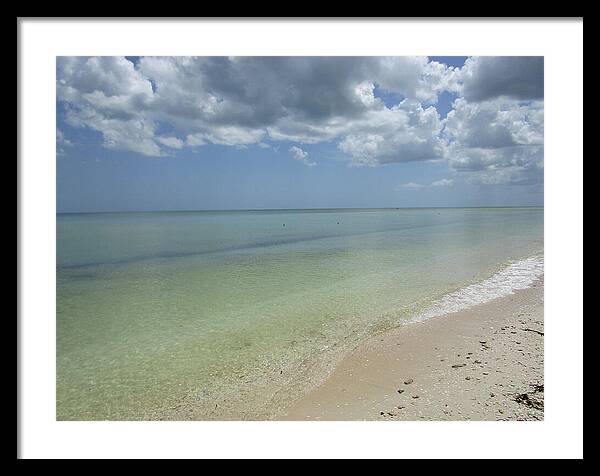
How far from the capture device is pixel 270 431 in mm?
2936

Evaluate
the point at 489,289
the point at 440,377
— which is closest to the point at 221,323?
the point at 440,377

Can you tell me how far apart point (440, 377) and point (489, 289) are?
485 cm

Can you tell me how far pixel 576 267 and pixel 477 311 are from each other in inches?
146

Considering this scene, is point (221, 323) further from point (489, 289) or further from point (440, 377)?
point (489, 289)

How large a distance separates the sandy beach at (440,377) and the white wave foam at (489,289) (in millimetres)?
768

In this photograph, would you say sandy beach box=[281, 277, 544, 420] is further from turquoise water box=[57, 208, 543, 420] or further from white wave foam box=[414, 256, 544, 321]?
white wave foam box=[414, 256, 544, 321]

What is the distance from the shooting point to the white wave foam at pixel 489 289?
6.67 metres

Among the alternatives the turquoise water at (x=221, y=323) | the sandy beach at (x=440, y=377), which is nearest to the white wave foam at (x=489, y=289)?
the turquoise water at (x=221, y=323)

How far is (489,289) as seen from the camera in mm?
8039

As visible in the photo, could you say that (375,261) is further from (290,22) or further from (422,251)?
(290,22)

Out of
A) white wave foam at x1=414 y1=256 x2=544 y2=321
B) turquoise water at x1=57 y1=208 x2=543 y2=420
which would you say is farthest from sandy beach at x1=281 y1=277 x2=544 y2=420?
white wave foam at x1=414 y1=256 x2=544 y2=321

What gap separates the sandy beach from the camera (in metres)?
3.45

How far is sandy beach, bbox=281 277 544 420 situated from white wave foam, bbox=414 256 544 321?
768 millimetres
